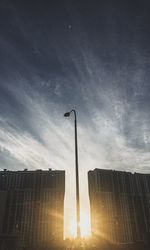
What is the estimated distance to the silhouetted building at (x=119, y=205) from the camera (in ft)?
285

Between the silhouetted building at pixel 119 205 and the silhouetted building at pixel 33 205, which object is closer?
the silhouetted building at pixel 33 205

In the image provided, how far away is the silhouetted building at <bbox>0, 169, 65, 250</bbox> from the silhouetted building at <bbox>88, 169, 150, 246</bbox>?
675 inches

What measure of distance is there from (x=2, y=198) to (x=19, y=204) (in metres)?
8.96

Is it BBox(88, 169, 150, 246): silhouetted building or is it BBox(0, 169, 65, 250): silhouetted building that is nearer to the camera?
BBox(0, 169, 65, 250): silhouetted building

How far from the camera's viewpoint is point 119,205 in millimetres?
93812

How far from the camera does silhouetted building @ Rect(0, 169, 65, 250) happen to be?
8531 centimetres

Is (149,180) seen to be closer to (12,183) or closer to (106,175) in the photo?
(106,175)

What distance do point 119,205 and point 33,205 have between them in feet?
144

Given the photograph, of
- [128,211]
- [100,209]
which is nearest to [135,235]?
[128,211]

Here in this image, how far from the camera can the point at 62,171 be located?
9800 centimetres

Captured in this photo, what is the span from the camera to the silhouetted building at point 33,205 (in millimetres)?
85312

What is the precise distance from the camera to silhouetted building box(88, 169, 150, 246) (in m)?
86.8

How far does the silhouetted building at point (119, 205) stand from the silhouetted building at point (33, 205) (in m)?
17.1

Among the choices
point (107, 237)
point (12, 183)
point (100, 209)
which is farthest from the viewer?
point (12, 183)
